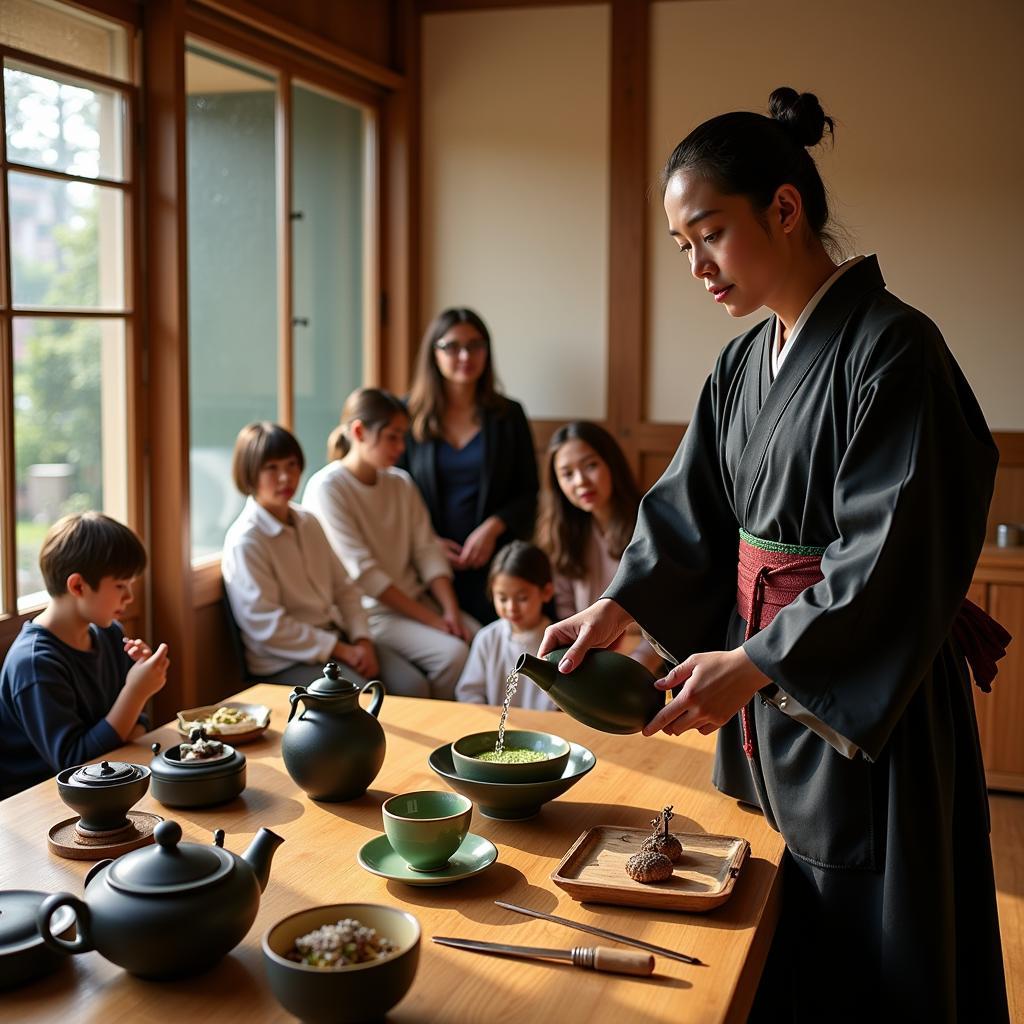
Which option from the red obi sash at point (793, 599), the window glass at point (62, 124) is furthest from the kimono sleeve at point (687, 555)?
the window glass at point (62, 124)

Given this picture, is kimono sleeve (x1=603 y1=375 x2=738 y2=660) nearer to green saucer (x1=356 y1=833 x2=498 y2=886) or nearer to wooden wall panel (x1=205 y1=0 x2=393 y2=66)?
green saucer (x1=356 y1=833 x2=498 y2=886)

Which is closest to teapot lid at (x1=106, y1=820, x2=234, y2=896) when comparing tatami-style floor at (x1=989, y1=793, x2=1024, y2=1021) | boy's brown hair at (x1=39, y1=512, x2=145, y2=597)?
boy's brown hair at (x1=39, y1=512, x2=145, y2=597)

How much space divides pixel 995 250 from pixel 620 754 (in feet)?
8.96

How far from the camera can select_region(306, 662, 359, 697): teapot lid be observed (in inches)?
69.3

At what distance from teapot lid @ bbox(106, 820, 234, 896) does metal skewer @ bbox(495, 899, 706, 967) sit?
35cm

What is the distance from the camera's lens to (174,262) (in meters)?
3.21

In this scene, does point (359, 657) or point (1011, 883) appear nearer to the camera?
point (1011, 883)

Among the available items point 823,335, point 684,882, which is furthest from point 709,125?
point 684,882

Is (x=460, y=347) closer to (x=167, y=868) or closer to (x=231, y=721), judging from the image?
(x=231, y=721)

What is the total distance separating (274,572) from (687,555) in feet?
5.79

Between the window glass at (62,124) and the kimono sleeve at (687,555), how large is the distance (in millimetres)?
1813

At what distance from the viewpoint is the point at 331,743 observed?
5.74 ft

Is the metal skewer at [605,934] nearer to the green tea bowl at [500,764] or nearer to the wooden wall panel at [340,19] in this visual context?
the green tea bowl at [500,764]

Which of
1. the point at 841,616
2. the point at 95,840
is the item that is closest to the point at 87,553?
the point at 95,840
